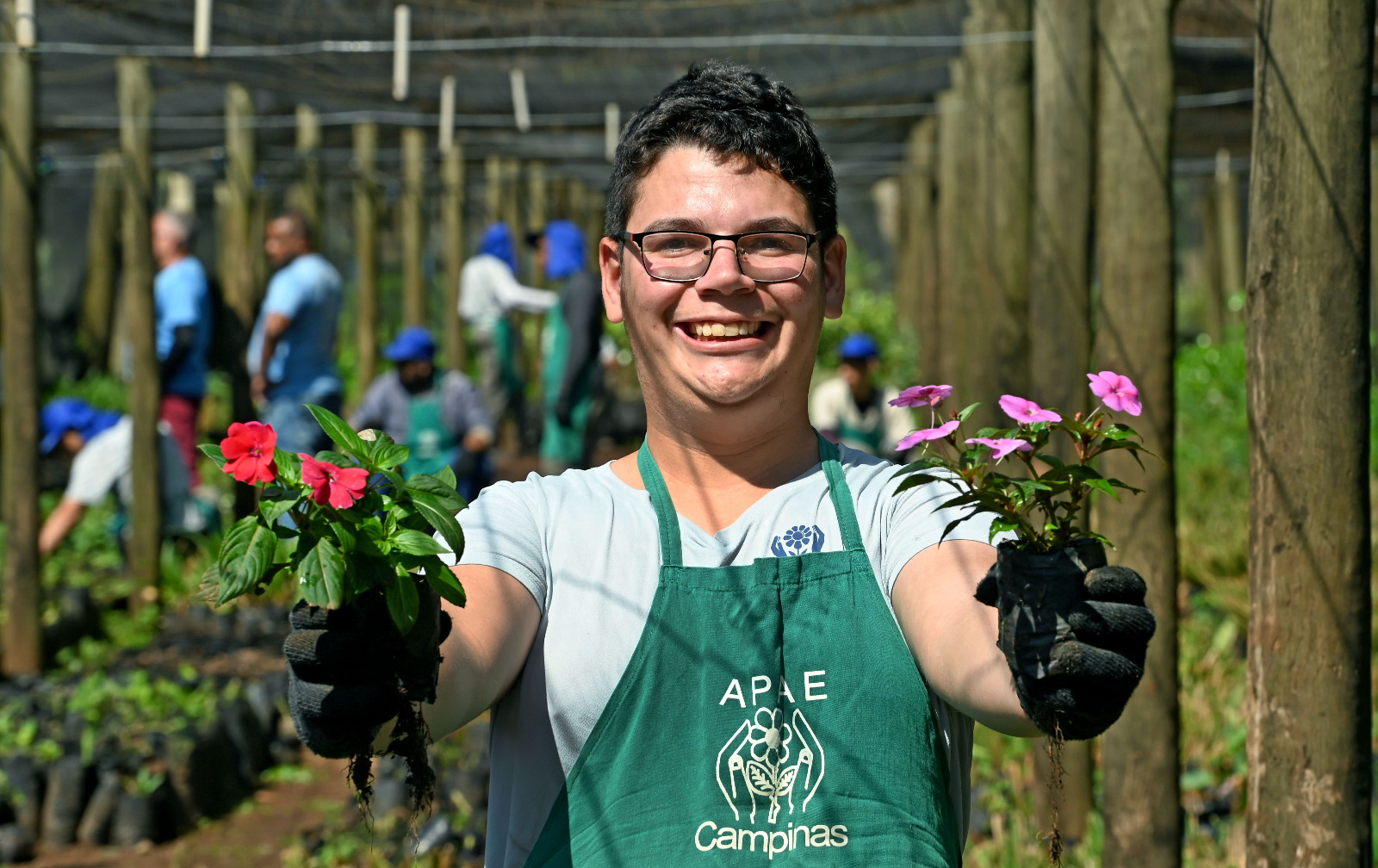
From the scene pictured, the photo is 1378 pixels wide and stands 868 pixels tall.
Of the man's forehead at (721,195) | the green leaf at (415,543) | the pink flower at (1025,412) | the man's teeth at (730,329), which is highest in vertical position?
the man's forehead at (721,195)

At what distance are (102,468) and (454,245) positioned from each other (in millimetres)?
7089

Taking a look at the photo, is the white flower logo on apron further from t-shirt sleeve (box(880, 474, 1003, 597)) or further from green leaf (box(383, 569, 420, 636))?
green leaf (box(383, 569, 420, 636))

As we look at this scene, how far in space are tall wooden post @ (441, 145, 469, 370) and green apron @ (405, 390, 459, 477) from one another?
248 inches

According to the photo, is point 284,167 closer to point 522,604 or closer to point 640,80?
point 640,80

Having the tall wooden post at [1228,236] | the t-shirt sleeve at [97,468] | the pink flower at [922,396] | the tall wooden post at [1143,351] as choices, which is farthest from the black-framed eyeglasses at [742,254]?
the tall wooden post at [1228,236]

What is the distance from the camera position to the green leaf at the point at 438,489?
1870 millimetres

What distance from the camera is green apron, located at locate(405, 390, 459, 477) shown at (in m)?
8.22

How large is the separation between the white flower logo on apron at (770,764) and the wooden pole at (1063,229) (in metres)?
2.96

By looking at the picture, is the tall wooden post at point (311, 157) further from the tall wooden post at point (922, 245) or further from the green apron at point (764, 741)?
the green apron at point (764, 741)

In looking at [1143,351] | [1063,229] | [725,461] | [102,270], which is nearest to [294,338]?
[1063,229]

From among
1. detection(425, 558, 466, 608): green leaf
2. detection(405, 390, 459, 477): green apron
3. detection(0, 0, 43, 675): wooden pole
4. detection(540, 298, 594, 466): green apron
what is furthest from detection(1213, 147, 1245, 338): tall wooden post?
detection(425, 558, 466, 608): green leaf

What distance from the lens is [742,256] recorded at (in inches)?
85.1

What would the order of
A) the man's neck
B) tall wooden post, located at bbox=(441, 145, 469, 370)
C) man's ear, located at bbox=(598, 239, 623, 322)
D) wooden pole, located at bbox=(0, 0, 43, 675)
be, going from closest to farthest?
1. the man's neck
2. man's ear, located at bbox=(598, 239, 623, 322)
3. wooden pole, located at bbox=(0, 0, 43, 675)
4. tall wooden post, located at bbox=(441, 145, 469, 370)

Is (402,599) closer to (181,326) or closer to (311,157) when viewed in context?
(181,326)
